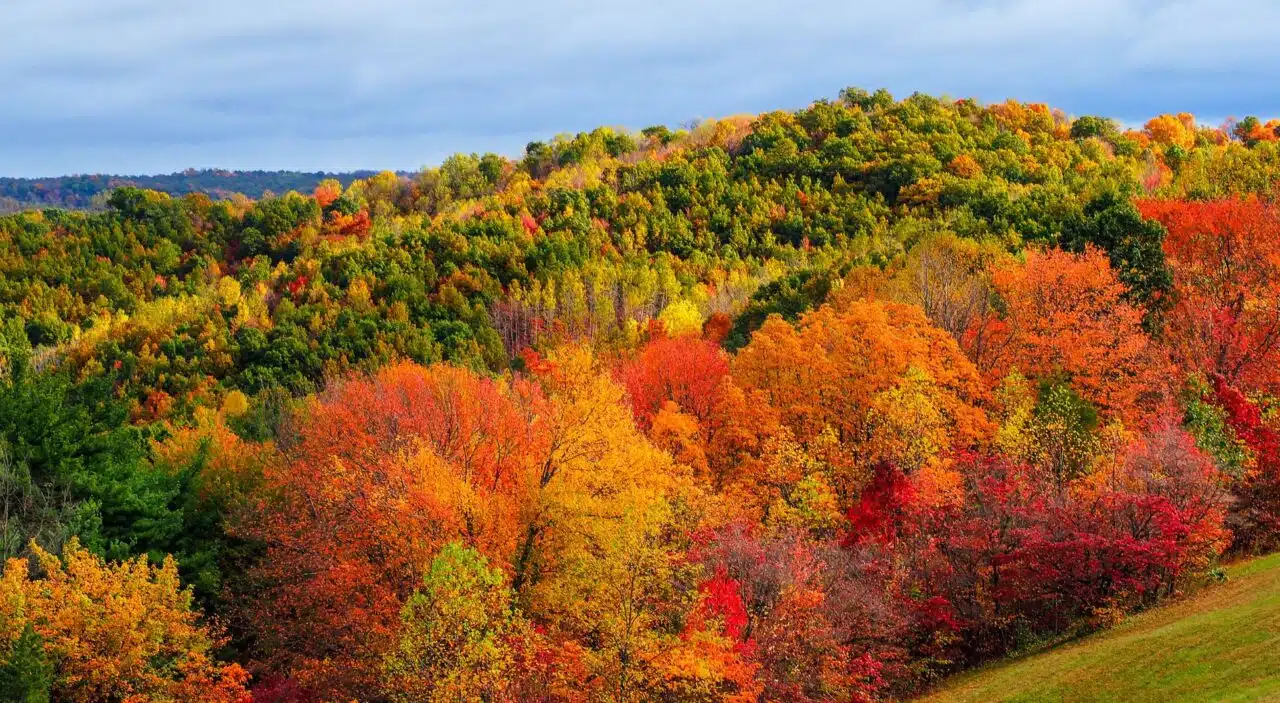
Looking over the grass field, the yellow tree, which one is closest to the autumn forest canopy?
the yellow tree

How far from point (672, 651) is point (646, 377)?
125 feet

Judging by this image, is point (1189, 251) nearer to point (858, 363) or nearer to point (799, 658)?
point (858, 363)

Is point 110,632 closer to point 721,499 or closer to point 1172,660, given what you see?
point 721,499

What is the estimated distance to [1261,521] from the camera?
51156mm

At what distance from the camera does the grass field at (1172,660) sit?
3512cm

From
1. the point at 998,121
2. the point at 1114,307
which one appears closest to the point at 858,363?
the point at 1114,307

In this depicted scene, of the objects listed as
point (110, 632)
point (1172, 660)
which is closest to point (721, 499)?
point (1172, 660)

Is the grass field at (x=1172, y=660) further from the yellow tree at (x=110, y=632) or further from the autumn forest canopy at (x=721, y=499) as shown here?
the yellow tree at (x=110, y=632)

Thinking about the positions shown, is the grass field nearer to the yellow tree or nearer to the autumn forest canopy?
the autumn forest canopy

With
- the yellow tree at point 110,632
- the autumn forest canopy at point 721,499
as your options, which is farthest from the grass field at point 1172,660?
the yellow tree at point 110,632

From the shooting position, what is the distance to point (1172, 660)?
37875mm

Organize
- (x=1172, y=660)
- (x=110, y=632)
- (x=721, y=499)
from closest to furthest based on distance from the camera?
1. (x=1172, y=660)
2. (x=110, y=632)
3. (x=721, y=499)

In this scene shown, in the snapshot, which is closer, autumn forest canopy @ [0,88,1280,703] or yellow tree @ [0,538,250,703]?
autumn forest canopy @ [0,88,1280,703]

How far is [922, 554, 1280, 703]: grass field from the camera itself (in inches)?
1383
